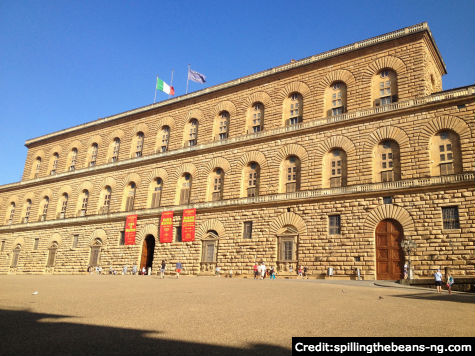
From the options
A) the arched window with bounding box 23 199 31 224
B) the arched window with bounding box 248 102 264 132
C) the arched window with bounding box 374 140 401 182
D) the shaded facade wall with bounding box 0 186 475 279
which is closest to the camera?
the shaded facade wall with bounding box 0 186 475 279

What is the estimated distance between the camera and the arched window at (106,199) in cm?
3250

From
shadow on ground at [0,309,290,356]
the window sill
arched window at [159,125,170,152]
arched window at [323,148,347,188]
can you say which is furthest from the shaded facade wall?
shadow on ground at [0,309,290,356]

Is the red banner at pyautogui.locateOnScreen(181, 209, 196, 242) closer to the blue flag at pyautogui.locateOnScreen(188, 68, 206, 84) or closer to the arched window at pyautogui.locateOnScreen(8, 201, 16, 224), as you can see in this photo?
the blue flag at pyautogui.locateOnScreen(188, 68, 206, 84)

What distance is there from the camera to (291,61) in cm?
2614

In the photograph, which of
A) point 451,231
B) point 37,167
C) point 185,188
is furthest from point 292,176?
point 37,167

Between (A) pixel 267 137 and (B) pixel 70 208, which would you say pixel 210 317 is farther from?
(B) pixel 70 208

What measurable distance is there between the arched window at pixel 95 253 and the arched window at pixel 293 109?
18557mm

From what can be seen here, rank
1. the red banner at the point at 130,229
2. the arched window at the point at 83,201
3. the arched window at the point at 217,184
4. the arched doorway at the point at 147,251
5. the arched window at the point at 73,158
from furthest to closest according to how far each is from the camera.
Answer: the arched window at the point at 73,158, the arched window at the point at 83,201, the red banner at the point at 130,229, the arched doorway at the point at 147,251, the arched window at the point at 217,184

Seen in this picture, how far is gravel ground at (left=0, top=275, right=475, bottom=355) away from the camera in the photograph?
5.34m

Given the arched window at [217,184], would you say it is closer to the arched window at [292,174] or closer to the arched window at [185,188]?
the arched window at [185,188]

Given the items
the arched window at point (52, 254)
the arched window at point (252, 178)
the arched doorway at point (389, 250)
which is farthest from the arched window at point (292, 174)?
the arched window at point (52, 254)

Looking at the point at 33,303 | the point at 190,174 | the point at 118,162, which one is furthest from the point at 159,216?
the point at 33,303

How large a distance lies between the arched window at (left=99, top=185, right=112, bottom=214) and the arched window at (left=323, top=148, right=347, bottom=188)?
19375 mm

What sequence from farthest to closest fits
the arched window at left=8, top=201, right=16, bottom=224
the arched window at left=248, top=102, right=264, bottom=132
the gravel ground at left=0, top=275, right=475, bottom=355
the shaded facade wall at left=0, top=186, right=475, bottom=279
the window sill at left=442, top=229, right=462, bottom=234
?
the arched window at left=8, top=201, right=16, bottom=224 → the arched window at left=248, top=102, right=264, bottom=132 → the shaded facade wall at left=0, top=186, right=475, bottom=279 → the window sill at left=442, top=229, right=462, bottom=234 → the gravel ground at left=0, top=275, right=475, bottom=355
